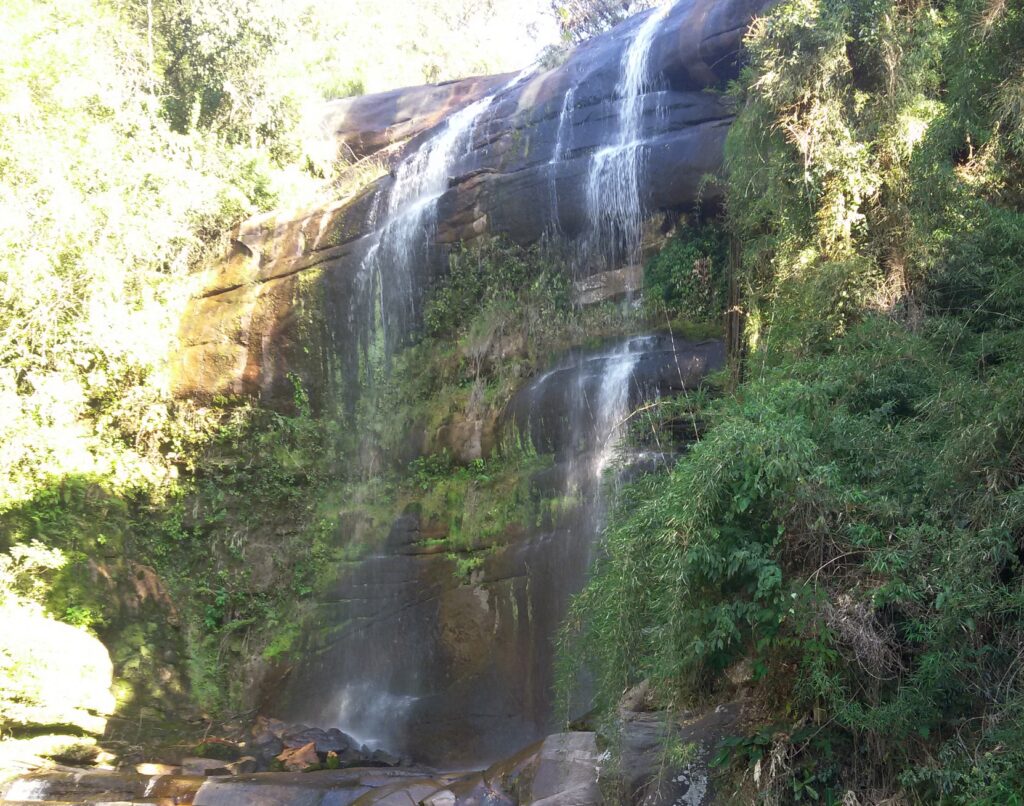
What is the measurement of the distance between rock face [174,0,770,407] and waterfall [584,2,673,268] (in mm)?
33

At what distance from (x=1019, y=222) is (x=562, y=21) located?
1978 cm

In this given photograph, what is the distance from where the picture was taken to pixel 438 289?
14312mm

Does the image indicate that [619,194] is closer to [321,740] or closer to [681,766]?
[321,740]

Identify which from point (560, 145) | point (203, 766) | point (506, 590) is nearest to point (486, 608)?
point (506, 590)

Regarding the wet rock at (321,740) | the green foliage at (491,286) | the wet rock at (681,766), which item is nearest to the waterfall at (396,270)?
the green foliage at (491,286)

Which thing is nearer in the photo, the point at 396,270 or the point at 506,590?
the point at 506,590

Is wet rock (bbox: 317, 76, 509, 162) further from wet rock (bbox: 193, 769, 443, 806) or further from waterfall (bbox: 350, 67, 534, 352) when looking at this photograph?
wet rock (bbox: 193, 769, 443, 806)

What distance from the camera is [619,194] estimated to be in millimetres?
12695

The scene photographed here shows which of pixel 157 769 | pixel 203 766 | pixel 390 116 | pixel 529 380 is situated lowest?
pixel 203 766

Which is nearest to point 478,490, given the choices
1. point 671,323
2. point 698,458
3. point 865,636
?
point 671,323

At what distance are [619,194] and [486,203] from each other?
2.39 meters

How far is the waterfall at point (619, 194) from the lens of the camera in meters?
12.6

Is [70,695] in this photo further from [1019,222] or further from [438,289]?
[1019,222]

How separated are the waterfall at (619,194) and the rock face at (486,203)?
3cm
